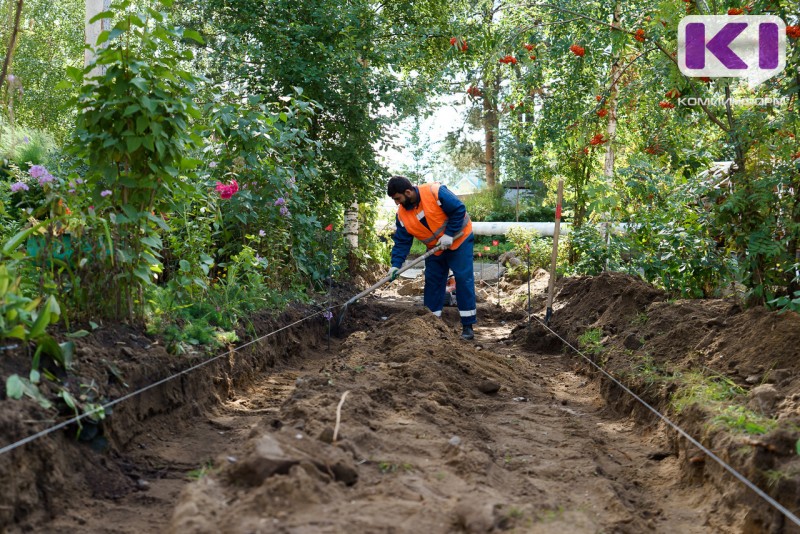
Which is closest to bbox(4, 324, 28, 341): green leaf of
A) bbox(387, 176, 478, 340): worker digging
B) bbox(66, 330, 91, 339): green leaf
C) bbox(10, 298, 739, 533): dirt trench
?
bbox(66, 330, 91, 339): green leaf

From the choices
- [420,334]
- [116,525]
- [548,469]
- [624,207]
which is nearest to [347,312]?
[420,334]

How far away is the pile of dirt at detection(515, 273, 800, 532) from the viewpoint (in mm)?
3457

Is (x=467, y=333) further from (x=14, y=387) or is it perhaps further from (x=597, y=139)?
(x=14, y=387)

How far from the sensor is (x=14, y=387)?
337cm

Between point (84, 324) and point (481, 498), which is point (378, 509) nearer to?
point (481, 498)

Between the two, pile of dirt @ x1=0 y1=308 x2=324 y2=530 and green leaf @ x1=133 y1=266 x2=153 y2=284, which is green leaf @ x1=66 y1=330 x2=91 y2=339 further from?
green leaf @ x1=133 y1=266 x2=153 y2=284

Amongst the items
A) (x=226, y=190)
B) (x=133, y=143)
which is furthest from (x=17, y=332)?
(x=226, y=190)

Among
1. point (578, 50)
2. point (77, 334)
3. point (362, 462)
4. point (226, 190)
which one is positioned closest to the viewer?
point (362, 462)

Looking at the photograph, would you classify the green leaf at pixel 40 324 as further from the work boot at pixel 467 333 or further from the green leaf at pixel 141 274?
the work boot at pixel 467 333

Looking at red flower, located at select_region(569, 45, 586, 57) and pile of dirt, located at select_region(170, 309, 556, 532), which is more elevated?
red flower, located at select_region(569, 45, 586, 57)

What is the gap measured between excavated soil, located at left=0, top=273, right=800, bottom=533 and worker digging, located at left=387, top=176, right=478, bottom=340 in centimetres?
161

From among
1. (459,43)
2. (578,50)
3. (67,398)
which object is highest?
(459,43)

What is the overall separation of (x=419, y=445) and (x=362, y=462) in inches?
18.7

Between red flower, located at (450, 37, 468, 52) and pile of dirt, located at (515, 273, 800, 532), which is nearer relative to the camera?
pile of dirt, located at (515, 273, 800, 532)
